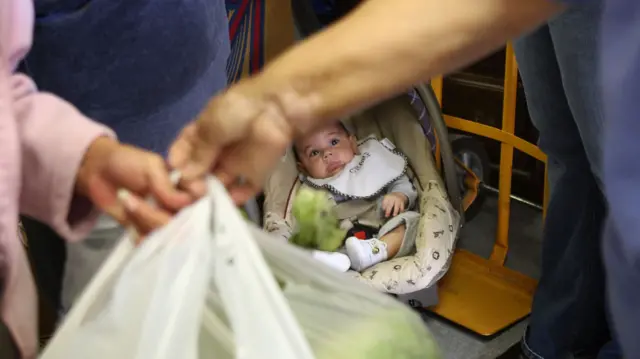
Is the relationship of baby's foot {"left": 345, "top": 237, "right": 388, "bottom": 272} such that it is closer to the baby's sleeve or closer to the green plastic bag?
the baby's sleeve

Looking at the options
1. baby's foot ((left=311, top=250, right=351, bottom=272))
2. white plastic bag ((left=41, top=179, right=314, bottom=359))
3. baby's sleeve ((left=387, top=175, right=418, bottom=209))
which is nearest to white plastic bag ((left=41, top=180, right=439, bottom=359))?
white plastic bag ((left=41, top=179, right=314, bottom=359))

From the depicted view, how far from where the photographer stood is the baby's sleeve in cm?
151

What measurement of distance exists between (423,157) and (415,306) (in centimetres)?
33

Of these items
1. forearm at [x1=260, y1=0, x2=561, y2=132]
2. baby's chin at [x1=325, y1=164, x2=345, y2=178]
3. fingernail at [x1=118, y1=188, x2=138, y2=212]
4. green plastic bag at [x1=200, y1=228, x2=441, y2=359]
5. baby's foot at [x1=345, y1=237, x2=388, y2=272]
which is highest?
forearm at [x1=260, y1=0, x2=561, y2=132]

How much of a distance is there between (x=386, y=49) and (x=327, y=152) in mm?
1135

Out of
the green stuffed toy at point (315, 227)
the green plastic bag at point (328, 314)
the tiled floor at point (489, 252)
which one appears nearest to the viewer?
the green plastic bag at point (328, 314)

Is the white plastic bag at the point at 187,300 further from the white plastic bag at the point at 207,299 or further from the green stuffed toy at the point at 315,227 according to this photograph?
the green stuffed toy at the point at 315,227

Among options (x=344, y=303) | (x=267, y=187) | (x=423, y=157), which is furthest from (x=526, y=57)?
(x=267, y=187)

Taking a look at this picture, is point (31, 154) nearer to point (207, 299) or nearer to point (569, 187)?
point (207, 299)

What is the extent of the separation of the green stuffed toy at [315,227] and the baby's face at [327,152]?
0.18 m

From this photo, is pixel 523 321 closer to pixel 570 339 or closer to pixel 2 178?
pixel 570 339

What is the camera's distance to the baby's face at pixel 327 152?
5.25ft

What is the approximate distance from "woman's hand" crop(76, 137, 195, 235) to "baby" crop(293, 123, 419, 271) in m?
0.82

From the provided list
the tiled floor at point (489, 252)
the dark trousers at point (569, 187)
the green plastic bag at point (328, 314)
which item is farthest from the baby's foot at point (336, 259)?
the green plastic bag at point (328, 314)
